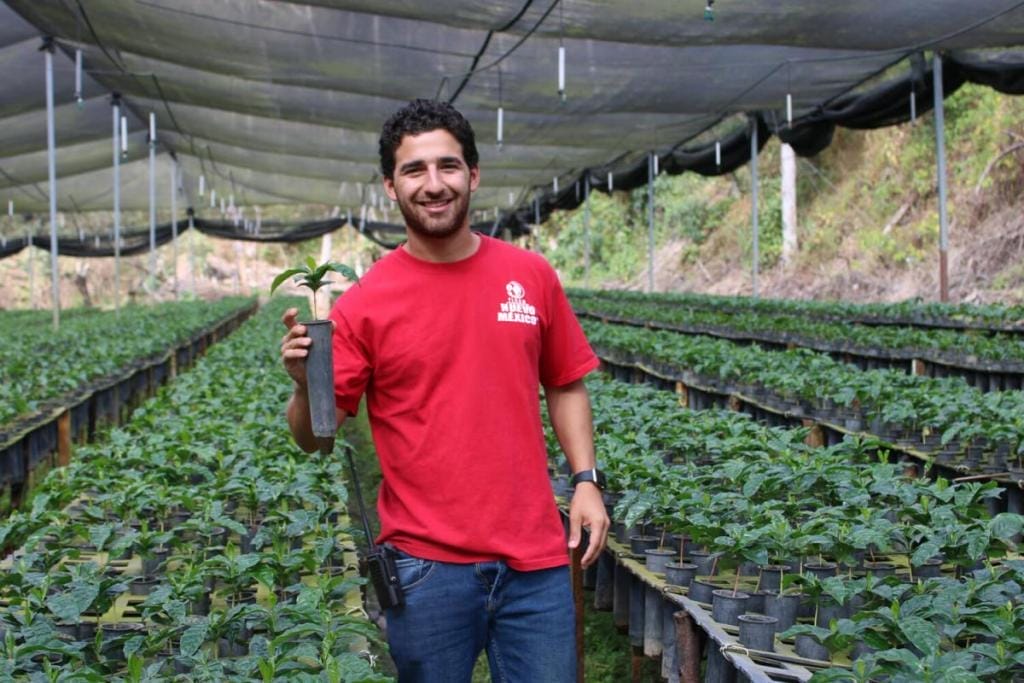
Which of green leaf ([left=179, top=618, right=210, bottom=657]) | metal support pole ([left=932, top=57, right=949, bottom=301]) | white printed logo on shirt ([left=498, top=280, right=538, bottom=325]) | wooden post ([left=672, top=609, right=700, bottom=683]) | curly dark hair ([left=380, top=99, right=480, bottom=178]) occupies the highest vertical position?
metal support pole ([left=932, top=57, right=949, bottom=301])

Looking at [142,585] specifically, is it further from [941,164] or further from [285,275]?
[941,164]

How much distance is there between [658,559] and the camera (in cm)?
411

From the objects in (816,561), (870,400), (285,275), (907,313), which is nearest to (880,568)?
Answer: (816,561)

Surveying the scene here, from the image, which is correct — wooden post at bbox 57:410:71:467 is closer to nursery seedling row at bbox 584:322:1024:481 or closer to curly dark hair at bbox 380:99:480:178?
nursery seedling row at bbox 584:322:1024:481

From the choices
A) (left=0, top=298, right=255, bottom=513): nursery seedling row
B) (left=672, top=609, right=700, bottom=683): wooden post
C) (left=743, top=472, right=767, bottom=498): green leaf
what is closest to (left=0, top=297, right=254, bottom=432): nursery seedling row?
(left=0, top=298, right=255, bottom=513): nursery seedling row

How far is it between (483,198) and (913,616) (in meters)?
29.4

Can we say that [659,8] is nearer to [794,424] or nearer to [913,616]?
[794,424]

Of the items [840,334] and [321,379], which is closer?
[321,379]

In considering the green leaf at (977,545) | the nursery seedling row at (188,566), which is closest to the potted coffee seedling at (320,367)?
the nursery seedling row at (188,566)

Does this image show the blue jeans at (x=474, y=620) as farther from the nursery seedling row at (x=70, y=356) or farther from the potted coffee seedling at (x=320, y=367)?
the nursery seedling row at (x=70, y=356)

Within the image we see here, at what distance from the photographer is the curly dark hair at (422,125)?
2523 mm

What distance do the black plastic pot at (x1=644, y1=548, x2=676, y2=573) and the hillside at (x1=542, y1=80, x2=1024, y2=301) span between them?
15339 mm

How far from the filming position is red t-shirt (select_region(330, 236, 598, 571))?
2473 millimetres

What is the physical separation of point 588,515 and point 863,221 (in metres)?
24.7
